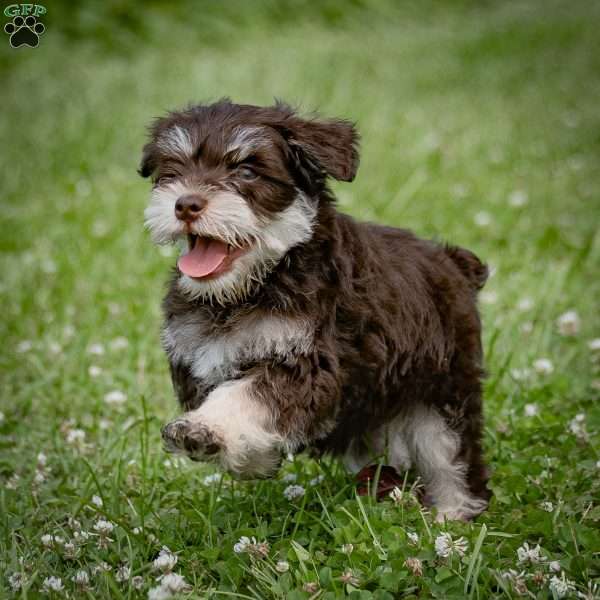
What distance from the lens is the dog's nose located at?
307 centimetres

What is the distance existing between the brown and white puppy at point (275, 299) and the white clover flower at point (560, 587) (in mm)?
694

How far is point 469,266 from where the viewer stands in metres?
4.04

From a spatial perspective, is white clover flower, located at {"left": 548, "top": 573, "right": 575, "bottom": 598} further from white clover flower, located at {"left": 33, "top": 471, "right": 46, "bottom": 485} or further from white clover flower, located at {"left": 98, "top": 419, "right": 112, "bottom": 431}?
white clover flower, located at {"left": 98, "top": 419, "right": 112, "bottom": 431}

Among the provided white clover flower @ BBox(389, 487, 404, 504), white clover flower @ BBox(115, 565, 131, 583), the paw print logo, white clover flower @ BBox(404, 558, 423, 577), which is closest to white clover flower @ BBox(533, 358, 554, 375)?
white clover flower @ BBox(389, 487, 404, 504)

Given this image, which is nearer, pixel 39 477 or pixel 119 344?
pixel 39 477

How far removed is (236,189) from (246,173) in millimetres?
88

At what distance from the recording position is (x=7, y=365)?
5543mm

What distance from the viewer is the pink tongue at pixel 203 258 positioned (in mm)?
3197

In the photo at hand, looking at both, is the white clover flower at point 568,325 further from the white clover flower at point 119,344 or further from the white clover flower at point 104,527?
the white clover flower at point 104,527

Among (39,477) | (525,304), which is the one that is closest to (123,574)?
(39,477)

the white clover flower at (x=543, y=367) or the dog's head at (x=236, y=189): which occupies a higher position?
the dog's head at (x=236, y=189)

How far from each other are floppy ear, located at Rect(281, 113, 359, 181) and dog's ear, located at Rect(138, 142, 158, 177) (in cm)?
50

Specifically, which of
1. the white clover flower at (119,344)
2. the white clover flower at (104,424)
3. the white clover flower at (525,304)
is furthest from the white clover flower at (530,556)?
the white clover flower at (119,344)

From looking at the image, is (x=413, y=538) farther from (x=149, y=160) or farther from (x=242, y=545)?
(x=149, y=160)
